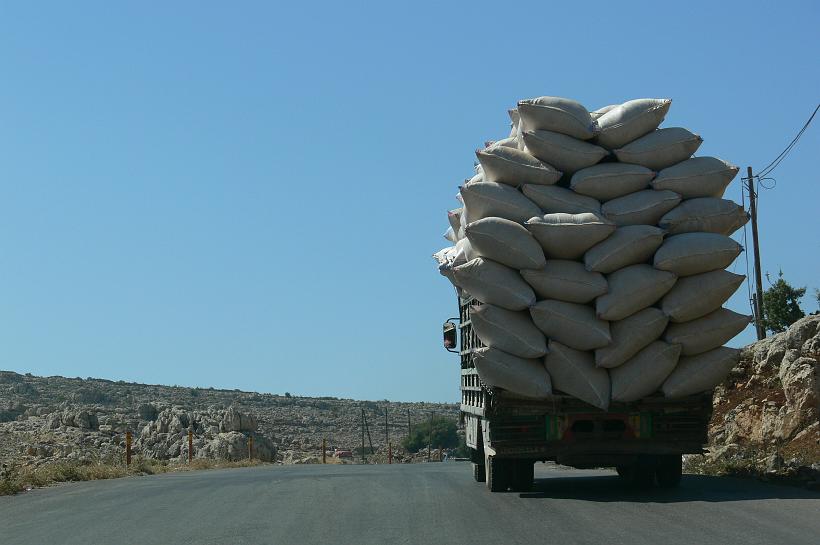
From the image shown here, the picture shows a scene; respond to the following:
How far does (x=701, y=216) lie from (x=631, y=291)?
1401 millimetres

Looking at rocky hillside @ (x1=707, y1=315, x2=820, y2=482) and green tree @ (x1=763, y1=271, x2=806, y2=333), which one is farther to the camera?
green tree @ (x1=763, y1=271, x2=806, y2=333)

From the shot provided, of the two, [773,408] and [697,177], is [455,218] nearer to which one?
[697,177]

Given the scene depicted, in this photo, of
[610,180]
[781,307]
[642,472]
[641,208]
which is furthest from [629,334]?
[781,307]

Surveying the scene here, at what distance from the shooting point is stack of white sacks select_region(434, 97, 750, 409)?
42.9ft

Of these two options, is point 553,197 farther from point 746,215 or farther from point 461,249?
point 746,215

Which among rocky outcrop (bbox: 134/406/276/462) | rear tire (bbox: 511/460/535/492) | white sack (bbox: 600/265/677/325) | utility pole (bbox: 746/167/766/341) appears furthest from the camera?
rocky outcrop (bbox: 134/406/276/462)

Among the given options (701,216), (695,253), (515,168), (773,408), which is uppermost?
(515,168)

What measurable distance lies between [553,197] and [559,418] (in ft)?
8.93

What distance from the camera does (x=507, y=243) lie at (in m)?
13.2

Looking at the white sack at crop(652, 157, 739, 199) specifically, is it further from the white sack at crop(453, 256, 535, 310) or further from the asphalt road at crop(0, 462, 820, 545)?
the asphalt road at crop(0, 462, 820, 545)

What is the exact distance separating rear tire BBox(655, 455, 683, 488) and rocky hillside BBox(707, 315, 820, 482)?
1.78 meters

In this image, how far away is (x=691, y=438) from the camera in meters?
13.6

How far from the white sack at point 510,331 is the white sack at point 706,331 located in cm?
164

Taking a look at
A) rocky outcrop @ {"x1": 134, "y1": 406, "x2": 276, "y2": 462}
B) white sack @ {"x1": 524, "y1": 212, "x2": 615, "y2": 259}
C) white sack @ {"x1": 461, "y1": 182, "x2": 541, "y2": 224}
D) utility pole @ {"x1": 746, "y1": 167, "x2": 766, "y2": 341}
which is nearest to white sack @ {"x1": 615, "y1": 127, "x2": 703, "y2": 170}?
white sack @ {"x1": 524, "y1": 212, "x2": 615, "y2": 259}
